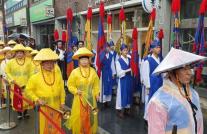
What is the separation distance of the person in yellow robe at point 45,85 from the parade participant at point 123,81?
6.76 feet

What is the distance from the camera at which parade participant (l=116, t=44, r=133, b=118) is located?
6.41m

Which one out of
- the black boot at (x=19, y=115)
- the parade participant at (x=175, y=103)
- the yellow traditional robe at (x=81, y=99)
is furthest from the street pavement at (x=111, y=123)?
the parade participant at (x=175, y=103)

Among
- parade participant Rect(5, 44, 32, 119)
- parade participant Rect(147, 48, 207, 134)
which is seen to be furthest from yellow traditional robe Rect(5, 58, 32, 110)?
parade participant Rect(147, 48, 207, 134)

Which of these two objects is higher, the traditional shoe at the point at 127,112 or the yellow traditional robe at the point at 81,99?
the yellow traditional robe at the point at 81,99

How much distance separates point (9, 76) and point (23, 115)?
1.07m

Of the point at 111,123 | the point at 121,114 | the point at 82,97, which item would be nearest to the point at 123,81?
the point at 121,114

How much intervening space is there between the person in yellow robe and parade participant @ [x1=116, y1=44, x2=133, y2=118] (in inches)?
81.1

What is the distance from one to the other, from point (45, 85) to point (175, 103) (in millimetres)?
2647

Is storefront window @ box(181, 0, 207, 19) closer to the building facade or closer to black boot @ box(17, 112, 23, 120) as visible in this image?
black boot @ box(17, 112, 23, 120)

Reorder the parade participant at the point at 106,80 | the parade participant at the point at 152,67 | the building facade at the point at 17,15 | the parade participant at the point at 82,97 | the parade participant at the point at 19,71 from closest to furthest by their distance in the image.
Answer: the parade participant at the point at 82,97, the parade participant at the point at 152,67, the parade participant at the point at 19,71, the parade participant at the point at 106,80, the building facade at the point at 17,15

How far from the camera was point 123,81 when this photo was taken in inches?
258

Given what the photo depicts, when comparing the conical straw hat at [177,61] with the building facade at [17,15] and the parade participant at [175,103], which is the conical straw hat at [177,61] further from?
the building facade at [17,15]

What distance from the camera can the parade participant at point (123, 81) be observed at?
641cm

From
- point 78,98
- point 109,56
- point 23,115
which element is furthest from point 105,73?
point 78,98
